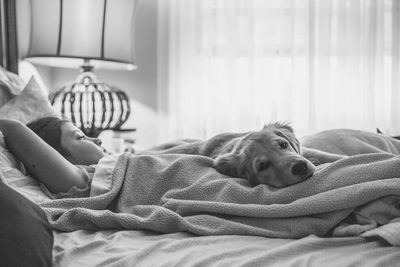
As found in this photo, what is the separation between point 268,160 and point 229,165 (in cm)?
11

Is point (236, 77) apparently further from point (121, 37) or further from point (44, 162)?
point (44, 162)

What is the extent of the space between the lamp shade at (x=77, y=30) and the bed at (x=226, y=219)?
1291 mm

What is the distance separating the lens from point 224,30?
131 inches

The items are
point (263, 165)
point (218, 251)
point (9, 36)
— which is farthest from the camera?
point (9, 36)

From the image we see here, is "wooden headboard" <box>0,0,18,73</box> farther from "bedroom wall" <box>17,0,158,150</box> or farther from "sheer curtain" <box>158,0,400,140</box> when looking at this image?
"sheer curtain" <box>158,0,400,140</box>

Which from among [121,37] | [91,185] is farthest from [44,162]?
[121,37]

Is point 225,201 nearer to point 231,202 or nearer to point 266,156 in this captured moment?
point 231,202

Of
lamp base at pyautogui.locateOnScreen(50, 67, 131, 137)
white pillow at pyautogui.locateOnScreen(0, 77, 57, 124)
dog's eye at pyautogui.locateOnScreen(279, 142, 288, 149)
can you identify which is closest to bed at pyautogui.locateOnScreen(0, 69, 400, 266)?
dog's eye at pyautogui.locateOnScreen(279, 142, 288, 149)

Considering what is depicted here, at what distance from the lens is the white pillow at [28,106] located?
1.65 meters

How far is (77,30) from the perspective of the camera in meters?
2.45

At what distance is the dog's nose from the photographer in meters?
1.14

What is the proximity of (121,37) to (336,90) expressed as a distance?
5.23ft

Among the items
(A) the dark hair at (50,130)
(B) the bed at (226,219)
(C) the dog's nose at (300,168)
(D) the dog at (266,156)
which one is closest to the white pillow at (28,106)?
(A) the dark hair at (50,130)

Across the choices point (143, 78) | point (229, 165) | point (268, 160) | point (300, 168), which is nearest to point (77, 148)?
point (229, 165)
